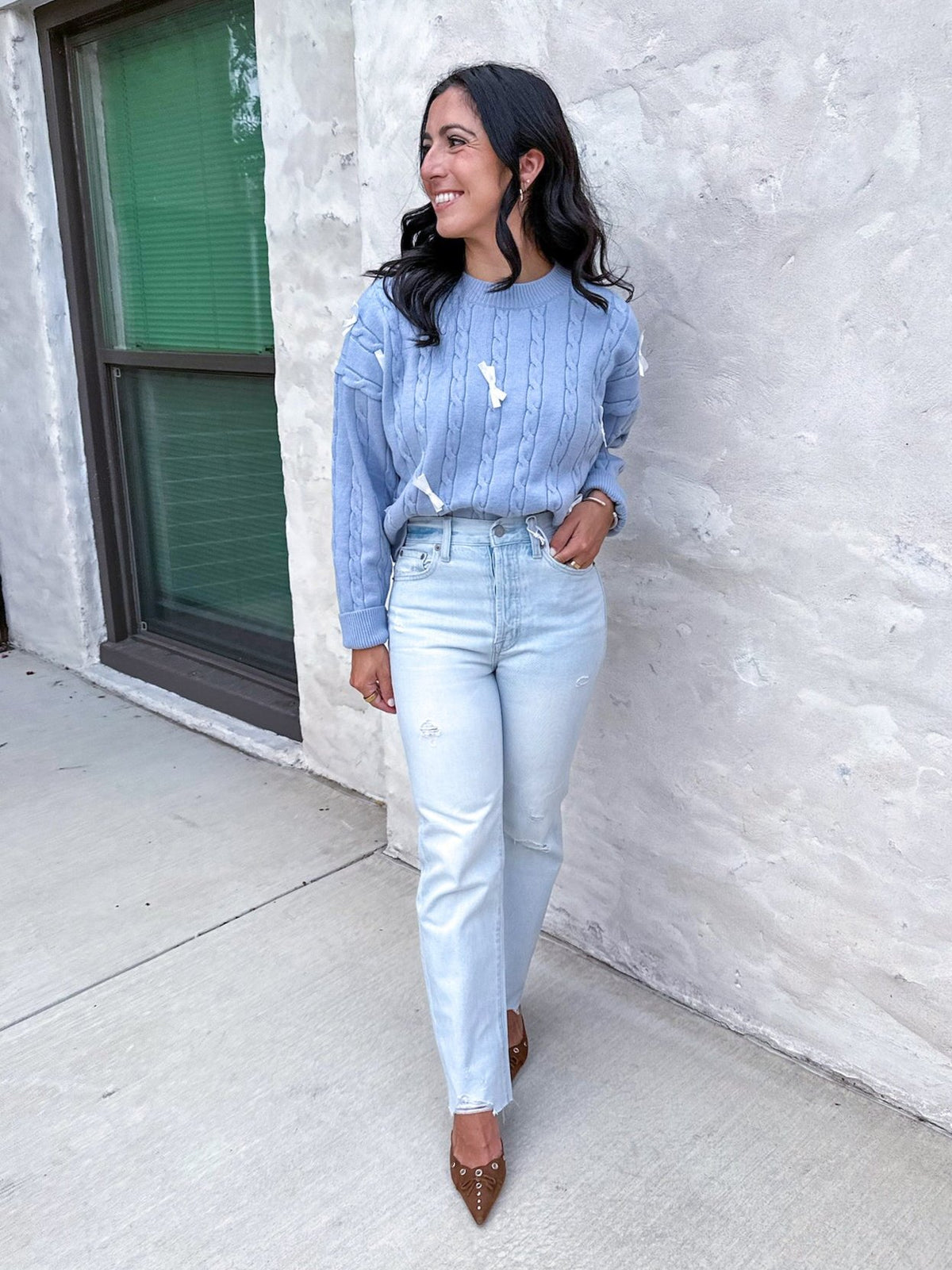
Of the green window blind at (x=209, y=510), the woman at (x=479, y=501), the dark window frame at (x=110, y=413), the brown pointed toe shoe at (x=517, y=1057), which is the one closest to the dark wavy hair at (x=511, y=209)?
the woman at (x=479, y=501)

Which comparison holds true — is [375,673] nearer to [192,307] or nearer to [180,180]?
[192,307]

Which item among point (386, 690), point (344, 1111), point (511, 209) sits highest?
point (511, 209)

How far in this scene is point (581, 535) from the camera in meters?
1.83

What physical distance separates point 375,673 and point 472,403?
0.49 meters

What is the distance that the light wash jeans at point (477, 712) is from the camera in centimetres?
178

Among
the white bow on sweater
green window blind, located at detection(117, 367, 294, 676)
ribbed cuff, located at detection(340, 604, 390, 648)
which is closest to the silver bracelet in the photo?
the white bow on sweater

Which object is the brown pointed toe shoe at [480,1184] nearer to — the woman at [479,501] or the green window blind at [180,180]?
the woman at [479,501]

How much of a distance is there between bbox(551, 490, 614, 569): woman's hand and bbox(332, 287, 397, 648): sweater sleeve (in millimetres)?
291

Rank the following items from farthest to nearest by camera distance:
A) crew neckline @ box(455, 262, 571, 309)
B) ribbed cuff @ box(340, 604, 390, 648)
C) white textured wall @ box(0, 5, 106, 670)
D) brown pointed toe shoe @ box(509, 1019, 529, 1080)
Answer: white textured wall @ box(0, 5, 106, 670) → brown pointed toe shoe @ box(509, 1019, 529, 1080) → ribbed cuff @ box(340, 604, 390, 648) → crew neckline @ box(455, 262, 571, 309)

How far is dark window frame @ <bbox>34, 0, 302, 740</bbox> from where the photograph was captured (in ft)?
12.1

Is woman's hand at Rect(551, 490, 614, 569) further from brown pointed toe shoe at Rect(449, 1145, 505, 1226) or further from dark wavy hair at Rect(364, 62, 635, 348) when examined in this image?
brown pointed toe shoe at Rect(449, 1145, 505, 1226)

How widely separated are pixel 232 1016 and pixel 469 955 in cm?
80

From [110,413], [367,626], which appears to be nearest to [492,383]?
[367,626]

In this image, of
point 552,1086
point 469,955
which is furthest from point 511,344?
point 552,1086
